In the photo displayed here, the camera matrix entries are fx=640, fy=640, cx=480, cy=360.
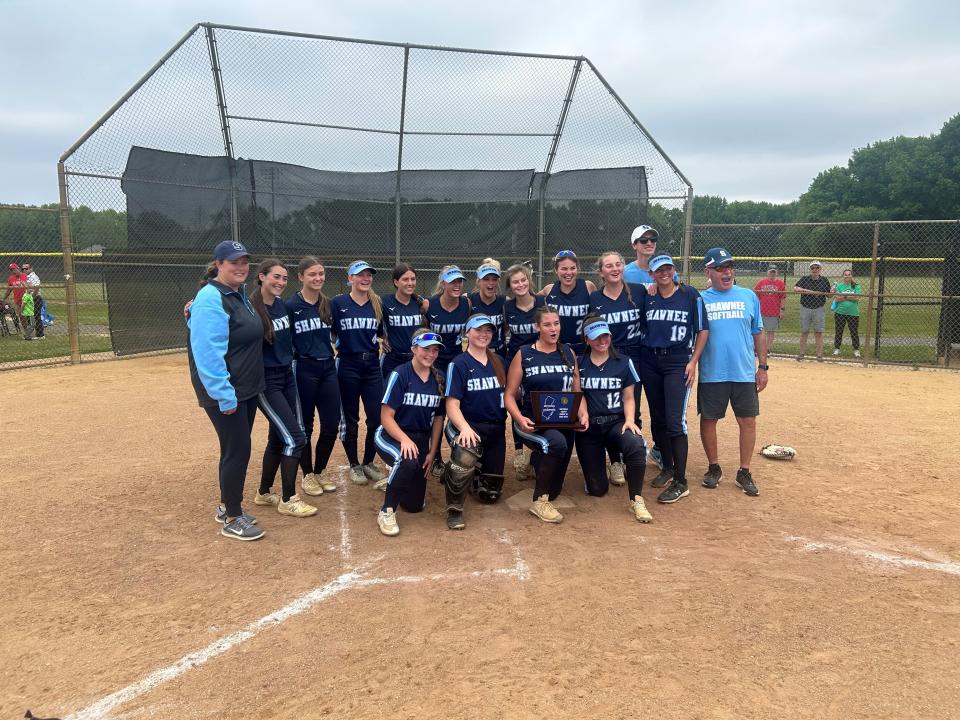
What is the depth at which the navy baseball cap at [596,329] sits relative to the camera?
4551mm

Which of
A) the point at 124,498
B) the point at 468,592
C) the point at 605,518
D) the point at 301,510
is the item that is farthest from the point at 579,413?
the point at 124,498

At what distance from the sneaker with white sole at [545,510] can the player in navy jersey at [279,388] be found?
151cm

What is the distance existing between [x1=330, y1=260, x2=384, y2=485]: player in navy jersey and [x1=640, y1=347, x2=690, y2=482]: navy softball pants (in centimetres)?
212

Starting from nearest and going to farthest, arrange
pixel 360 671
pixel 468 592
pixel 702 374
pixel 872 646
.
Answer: pixel 360 671 → pixel 872 646 → pixel 468 592 → pixel 702 374

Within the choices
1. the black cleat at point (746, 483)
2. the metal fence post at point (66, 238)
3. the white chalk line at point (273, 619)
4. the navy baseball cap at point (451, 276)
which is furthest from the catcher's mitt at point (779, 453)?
the metal fence post at point (66, 238)

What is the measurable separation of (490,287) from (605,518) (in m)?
1.98

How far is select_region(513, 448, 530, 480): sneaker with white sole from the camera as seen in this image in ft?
17.3

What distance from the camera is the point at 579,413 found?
14.8ft

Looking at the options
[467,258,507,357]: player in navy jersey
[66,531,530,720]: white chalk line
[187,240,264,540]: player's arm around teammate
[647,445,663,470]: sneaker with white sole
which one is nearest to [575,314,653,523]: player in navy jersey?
[467,258,507,357]: player in navy jersey

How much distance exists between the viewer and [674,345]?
15.9 feet

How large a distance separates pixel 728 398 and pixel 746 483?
25.8 inches

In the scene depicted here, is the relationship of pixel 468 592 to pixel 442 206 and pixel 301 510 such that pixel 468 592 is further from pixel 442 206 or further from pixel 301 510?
pixel 442 206

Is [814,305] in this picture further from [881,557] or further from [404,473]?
[404,473]

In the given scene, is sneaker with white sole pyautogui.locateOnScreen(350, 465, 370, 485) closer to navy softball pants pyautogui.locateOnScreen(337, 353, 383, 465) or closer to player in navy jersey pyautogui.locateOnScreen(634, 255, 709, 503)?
navy softball pants pyautogui.locateOnScreen(337, 353, 383, 465)
